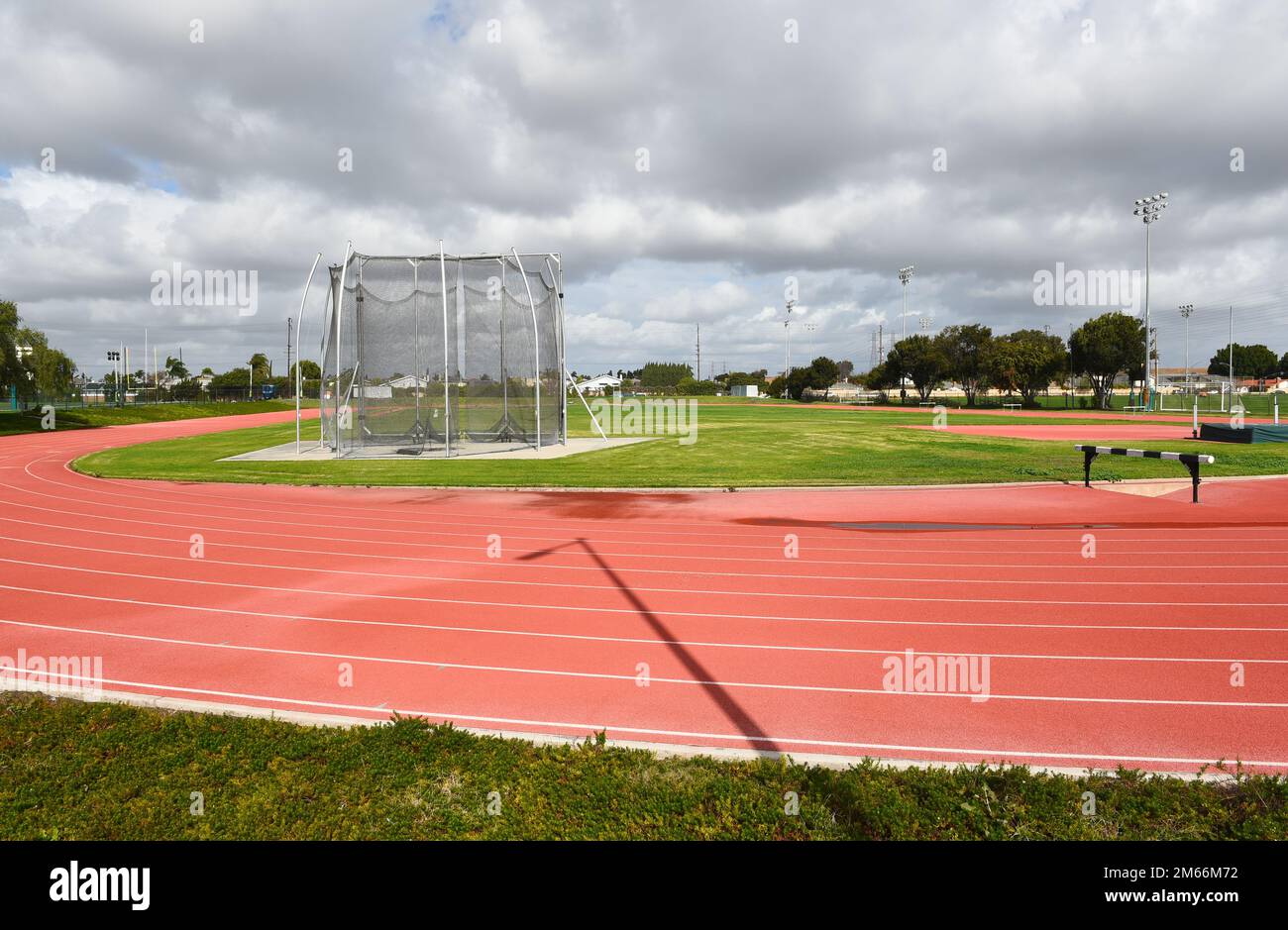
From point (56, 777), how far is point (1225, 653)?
27.6 feet

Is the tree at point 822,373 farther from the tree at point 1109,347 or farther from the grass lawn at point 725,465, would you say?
the grass lawn at point 725,465

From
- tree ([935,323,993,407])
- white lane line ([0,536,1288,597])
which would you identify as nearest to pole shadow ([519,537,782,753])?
white lane line ([0,536,1288,597])

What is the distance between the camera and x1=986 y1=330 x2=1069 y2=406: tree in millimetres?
74062

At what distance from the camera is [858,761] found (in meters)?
4.35

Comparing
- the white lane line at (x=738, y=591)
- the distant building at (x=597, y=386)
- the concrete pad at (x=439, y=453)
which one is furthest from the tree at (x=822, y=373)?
the white lane line at (x=738, y=591)

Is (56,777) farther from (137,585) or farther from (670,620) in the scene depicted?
(137,585)

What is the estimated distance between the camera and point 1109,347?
6844 centimetres

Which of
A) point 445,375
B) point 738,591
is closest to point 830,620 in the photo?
point 738,591

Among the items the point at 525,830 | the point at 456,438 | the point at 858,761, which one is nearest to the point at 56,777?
the point at 525,830

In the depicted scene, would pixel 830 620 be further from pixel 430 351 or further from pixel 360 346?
pixel 360 346

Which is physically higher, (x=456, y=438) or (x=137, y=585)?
(x=456, y=438)

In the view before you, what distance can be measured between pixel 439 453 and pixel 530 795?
2163 cm

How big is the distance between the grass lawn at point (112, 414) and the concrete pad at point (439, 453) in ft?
71.0

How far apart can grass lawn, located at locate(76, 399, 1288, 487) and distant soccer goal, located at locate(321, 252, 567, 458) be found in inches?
103
